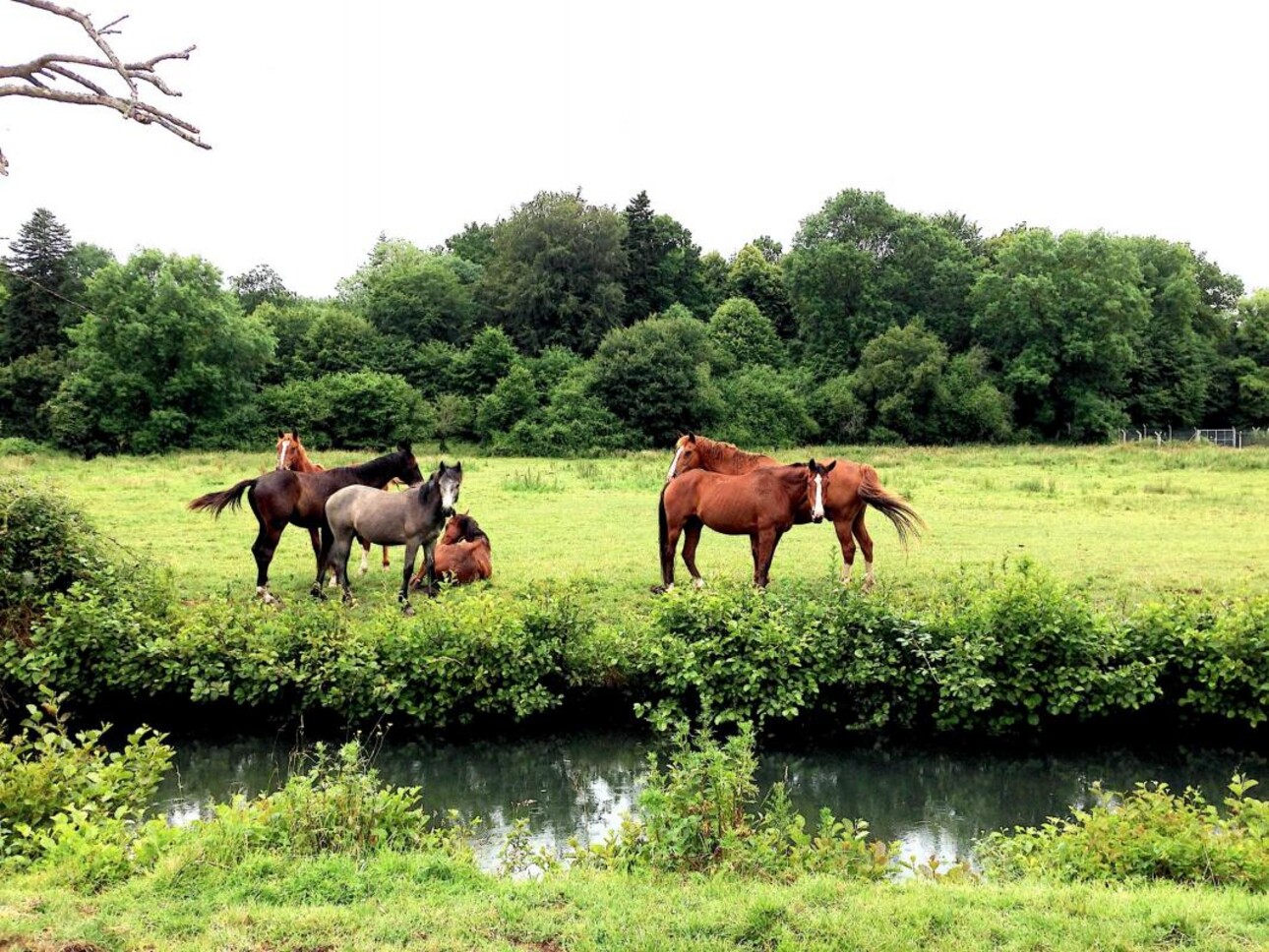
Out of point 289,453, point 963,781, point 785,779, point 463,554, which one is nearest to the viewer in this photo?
point 785,779

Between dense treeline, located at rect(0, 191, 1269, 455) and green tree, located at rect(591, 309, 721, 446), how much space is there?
11 centimetres

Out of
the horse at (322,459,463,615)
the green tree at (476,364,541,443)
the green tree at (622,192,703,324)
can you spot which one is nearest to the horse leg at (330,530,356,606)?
the horse at (322,459,463,615)

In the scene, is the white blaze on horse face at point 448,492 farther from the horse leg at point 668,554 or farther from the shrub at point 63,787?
the shrub at point 63,787

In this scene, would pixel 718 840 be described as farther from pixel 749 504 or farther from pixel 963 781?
pixel 749 504

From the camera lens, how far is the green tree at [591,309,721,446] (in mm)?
46188

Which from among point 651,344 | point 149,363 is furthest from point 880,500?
point 149,363

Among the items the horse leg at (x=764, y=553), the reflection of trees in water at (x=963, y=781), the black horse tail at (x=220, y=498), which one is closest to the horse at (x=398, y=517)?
the black horse tail at (x=220, y=498)

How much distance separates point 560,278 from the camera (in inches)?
2218

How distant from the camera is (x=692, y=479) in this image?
1241 cm

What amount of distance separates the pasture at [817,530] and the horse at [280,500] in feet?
2.00

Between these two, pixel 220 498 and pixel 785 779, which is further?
pixel 220 498

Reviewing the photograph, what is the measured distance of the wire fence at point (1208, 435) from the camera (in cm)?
4853

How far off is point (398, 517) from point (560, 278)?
46.5 m

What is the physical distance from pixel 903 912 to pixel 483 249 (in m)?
72.9
